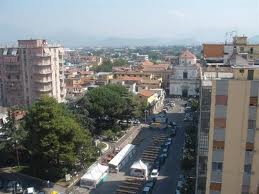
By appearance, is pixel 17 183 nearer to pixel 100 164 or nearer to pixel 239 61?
pixel 100 164

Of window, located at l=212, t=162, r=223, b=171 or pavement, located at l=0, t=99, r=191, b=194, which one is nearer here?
window, located at l=212, t=162, r=223, b=171

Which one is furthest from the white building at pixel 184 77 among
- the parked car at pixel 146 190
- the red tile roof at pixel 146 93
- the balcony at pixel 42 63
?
the parked car at pixel 146 190

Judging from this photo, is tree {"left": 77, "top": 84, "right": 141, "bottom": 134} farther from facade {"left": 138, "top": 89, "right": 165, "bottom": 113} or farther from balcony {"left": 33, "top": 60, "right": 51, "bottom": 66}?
balcony {"left": 33, "top": 60, "right": 51, "bottom": 66}

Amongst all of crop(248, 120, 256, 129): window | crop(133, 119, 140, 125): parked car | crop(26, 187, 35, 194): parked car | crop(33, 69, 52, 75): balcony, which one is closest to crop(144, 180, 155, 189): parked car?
crop(26, 187, 35, 194): parked car

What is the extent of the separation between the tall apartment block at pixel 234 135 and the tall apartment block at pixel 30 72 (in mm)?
40335

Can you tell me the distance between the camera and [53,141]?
32188mm

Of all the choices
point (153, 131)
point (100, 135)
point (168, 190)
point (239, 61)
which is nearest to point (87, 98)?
point (100, 135)

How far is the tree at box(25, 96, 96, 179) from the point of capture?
32.3 metres

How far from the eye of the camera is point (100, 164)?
35.8 meters

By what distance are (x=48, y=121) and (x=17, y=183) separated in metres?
6.70

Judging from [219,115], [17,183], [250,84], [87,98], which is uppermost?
[250,84]

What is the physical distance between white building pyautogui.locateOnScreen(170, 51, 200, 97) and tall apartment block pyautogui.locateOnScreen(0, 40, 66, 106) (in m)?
33.2

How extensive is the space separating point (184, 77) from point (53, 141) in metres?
55.6

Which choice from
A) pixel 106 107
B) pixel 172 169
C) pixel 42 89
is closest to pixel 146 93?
pixel 106 107
